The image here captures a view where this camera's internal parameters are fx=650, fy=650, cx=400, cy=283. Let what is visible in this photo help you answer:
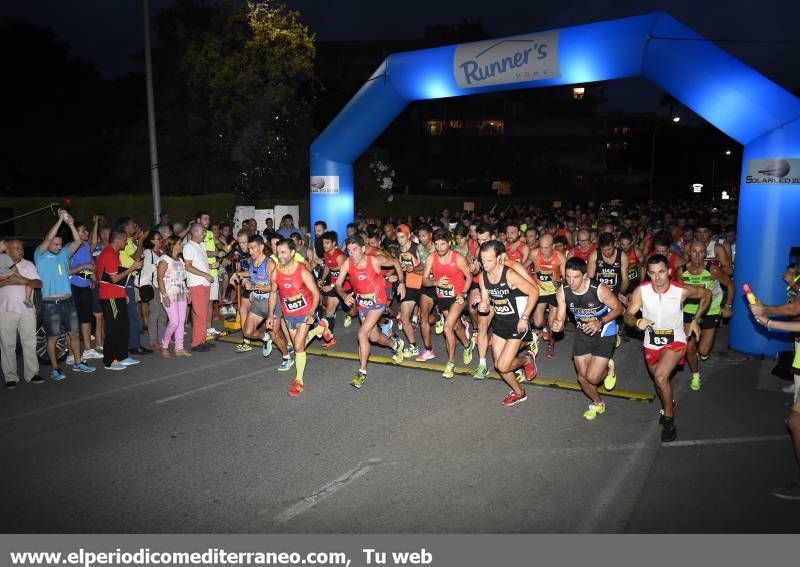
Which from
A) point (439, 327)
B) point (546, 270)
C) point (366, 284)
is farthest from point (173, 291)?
point (546, 270)

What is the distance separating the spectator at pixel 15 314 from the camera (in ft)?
26.2

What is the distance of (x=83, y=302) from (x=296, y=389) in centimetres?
388

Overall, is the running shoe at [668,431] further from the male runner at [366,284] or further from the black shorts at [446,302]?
the male runner at [366,284]

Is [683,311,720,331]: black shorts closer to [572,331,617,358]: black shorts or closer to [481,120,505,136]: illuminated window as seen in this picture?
[572,331,617,358]: black shorts

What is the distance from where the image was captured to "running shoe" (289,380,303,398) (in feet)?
25.9

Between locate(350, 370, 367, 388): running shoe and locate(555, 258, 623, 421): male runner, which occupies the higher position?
locate(555, 258, 623, 421): male runner

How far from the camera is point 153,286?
9.97 meters

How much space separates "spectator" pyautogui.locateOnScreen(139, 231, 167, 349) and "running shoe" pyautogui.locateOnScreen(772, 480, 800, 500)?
8211 millimetres

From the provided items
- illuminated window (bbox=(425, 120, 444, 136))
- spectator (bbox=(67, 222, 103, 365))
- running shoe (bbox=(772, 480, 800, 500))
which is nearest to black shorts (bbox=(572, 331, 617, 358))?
running shoe (bbox=(772, 480, 800, 500))

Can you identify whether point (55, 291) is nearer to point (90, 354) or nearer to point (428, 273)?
point (90, 354)

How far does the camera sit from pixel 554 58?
12.1 metres
